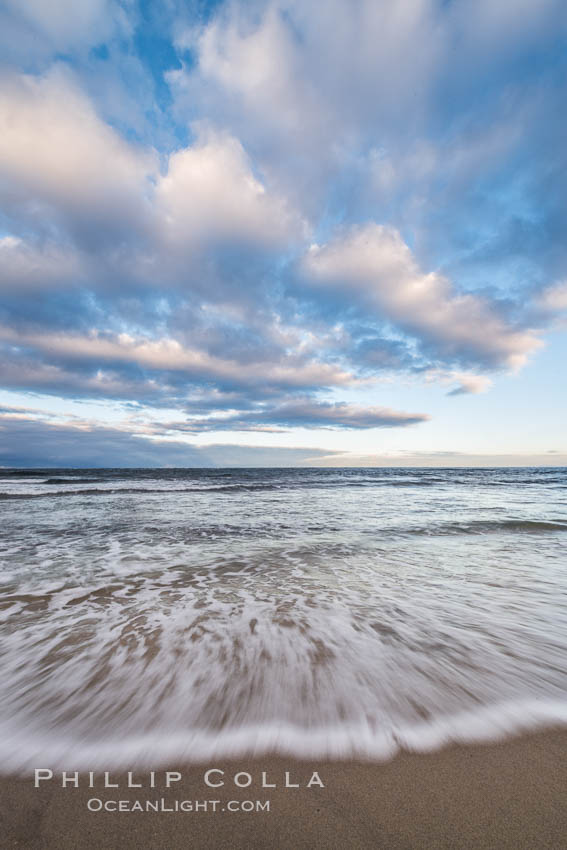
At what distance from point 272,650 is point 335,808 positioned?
5.49 feet

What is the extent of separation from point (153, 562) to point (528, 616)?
5.63m

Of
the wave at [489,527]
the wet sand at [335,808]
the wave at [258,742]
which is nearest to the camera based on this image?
the wet sand at [335,808]

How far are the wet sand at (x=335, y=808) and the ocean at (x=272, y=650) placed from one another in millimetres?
164

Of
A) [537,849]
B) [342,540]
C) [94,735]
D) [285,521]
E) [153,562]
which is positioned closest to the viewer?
[537,849]

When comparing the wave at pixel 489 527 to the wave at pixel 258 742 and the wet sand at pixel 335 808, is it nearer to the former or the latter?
the wave at pixel 258 742

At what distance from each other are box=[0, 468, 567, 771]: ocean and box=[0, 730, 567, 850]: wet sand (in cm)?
16

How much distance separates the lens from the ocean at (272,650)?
86.9 inches

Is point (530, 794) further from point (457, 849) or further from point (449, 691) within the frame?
point (449, 691)

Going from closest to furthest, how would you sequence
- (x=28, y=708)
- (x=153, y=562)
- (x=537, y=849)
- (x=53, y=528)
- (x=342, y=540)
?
(x=537, y=849) → (x=28, y=708) → (x=153, y=562) → (x=342, y=540) → (x=53, y=528)

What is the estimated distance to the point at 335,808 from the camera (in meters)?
1.66

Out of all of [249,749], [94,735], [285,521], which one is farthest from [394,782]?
[285,521]

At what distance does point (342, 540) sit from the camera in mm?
8133

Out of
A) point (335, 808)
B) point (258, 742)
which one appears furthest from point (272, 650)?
point (335, 808)

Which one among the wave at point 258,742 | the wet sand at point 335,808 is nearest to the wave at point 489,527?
the wave at point 258,742
